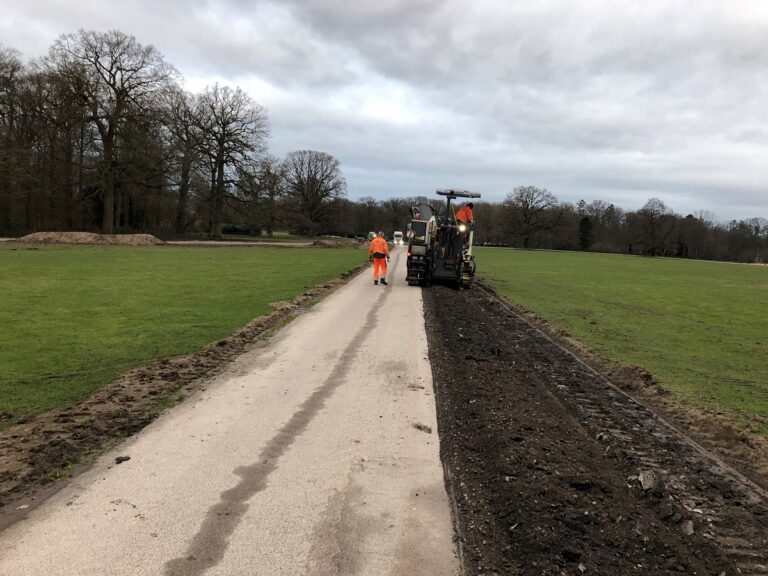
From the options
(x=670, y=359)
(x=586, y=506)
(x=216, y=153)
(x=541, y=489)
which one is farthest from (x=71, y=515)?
(x=216, y=153)

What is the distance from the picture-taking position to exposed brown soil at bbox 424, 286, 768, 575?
3.16 metres

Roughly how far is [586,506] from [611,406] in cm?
307

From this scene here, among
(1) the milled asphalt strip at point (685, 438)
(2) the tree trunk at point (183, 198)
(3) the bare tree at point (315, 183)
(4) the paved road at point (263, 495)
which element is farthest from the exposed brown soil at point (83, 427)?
(3) the bare tree at point (315, 183)

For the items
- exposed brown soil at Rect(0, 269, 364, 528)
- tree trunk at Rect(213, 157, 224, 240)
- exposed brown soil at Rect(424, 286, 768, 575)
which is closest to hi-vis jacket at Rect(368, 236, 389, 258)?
exposed brown soil at Rect(0, 269, 364, 528)

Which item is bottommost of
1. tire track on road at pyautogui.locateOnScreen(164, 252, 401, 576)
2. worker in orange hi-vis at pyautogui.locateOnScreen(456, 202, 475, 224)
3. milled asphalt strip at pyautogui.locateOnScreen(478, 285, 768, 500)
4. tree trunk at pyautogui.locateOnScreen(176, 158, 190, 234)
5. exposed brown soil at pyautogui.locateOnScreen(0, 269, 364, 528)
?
exposed brown soil at pyautogui.locateOnScreen(0, 269, 364, 528)

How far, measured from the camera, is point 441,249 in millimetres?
19875

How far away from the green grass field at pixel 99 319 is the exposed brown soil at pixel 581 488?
194 inches

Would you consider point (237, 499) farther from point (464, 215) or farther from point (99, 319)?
point (464, 215)

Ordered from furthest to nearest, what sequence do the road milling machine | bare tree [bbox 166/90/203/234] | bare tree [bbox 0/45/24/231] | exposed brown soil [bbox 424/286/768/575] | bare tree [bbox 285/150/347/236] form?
1. bare tree [bbox 285/150/347/236]
2. bare tree [bbox 166/90/203/234]
3. bare tree [bbox 0/45/24/231]
4. the road milling machine
5. exposed brown soil [bbox 424/286/768/575]

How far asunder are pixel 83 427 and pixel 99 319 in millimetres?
6654

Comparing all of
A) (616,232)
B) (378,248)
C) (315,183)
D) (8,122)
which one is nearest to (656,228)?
(616,232)

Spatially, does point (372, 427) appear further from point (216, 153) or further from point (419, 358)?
point (216, 153)

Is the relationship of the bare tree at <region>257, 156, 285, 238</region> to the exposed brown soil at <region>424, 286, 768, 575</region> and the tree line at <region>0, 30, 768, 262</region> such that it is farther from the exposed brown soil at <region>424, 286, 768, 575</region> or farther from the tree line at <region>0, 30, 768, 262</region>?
the exposed brown soil at <region>424, 286, 768, 575</region>

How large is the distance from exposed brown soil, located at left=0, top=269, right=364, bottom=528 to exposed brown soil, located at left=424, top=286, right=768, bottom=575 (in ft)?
11.1
